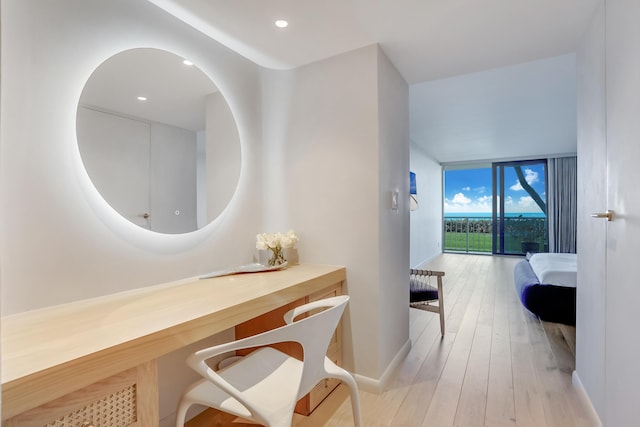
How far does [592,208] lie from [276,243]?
1.81m

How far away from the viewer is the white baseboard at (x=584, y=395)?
1.62 metres

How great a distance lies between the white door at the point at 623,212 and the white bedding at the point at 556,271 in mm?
2124

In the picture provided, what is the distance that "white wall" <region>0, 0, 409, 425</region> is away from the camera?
115cm

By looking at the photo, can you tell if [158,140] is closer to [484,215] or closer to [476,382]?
[476,382]

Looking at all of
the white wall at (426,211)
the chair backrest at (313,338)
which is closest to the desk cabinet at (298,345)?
the chair backrest at (313,338)

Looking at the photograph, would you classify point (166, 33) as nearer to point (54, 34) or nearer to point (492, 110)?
point (54, 34)

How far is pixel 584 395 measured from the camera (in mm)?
1806

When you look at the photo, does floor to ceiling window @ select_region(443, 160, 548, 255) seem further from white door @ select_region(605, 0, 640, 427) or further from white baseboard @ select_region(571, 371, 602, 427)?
white door @ select_region(605, 0, 640, 427)

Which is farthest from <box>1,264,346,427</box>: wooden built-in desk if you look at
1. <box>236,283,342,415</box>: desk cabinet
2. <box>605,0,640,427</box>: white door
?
<box>605,0,640,427</box>: white door

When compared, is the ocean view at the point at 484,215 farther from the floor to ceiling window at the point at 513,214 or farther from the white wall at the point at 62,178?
the white wall at the point at 62,178

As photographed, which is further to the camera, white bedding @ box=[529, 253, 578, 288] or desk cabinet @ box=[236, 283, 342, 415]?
white bedding @ box=[529, 253, 578, 288]

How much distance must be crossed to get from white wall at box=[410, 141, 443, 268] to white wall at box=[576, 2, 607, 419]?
3.83 metres

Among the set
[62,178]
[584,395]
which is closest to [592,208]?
[584,395]

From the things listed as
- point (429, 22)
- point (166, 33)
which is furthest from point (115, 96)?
point (429, 22)
